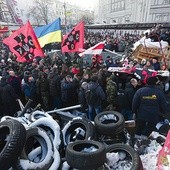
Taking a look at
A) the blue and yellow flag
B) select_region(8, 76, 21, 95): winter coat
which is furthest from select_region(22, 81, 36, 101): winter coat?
the blue and yellow flag

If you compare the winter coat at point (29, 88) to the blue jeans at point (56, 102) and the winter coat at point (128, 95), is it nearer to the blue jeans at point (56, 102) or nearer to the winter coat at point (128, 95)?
the blue jeans at point (56, 102)

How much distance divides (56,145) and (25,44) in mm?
5826

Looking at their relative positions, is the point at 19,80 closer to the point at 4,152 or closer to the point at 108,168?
the point at 4,152

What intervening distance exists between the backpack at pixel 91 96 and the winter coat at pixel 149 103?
155cm

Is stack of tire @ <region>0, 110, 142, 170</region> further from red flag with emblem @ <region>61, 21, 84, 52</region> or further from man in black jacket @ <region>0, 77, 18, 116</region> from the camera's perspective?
red flag with emblem @ <region>61, 21, 84, 52</region>

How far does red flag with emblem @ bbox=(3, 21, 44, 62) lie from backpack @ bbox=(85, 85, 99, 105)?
3.28m

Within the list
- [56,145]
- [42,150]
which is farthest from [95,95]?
[42,150]

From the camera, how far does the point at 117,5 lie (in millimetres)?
82438

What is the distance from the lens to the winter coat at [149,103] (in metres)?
5.58

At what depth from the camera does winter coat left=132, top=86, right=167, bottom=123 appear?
558 centimetres

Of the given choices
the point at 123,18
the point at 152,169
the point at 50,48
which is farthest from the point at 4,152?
the point at 123,18

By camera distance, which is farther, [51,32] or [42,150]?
[51,32]

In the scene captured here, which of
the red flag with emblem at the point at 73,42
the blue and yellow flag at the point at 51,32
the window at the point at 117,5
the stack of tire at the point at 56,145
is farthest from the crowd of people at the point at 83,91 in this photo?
the window at the point at 117,5

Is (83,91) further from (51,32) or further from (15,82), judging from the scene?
(51,32)
